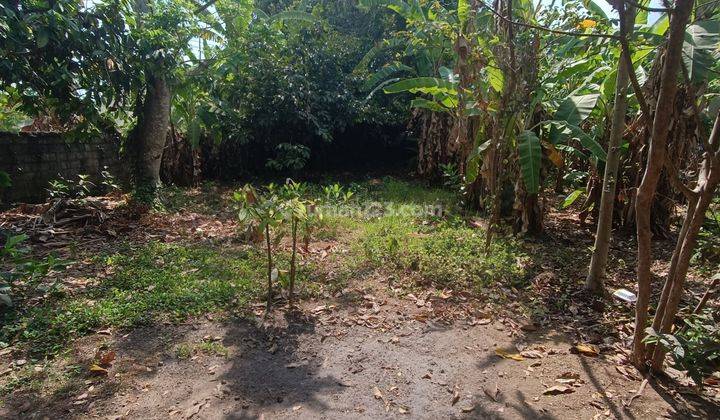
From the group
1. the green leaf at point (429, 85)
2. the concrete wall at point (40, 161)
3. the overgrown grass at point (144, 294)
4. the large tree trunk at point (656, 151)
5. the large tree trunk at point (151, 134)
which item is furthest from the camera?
the large tree trunk at point (151, 134)

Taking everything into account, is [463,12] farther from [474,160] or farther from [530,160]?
[530,160]

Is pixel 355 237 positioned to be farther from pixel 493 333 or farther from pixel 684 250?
pixel 684 250

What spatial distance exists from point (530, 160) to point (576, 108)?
28.1 inches

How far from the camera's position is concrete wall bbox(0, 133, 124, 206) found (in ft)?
21.4

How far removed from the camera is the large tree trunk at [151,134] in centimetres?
704

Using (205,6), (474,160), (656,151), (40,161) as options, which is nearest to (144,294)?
(474,160)

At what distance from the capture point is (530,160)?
15.0 feet

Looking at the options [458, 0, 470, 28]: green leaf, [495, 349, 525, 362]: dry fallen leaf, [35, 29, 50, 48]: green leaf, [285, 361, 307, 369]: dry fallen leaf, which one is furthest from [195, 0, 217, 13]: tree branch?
[495, 349, 525, 362]: dry fallen leaf

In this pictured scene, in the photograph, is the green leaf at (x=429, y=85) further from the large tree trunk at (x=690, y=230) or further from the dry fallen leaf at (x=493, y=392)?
the dry fallen leaf at (x=493, y=392)

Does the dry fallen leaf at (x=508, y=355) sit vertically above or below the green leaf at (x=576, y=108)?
below

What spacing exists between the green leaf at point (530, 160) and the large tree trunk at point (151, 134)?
5.54 m

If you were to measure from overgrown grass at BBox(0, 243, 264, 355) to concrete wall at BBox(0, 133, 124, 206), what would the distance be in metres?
2.91

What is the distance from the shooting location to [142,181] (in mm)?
7102

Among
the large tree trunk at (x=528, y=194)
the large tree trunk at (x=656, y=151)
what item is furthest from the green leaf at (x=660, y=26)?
the large tree trunk at (x=656, y=151)
